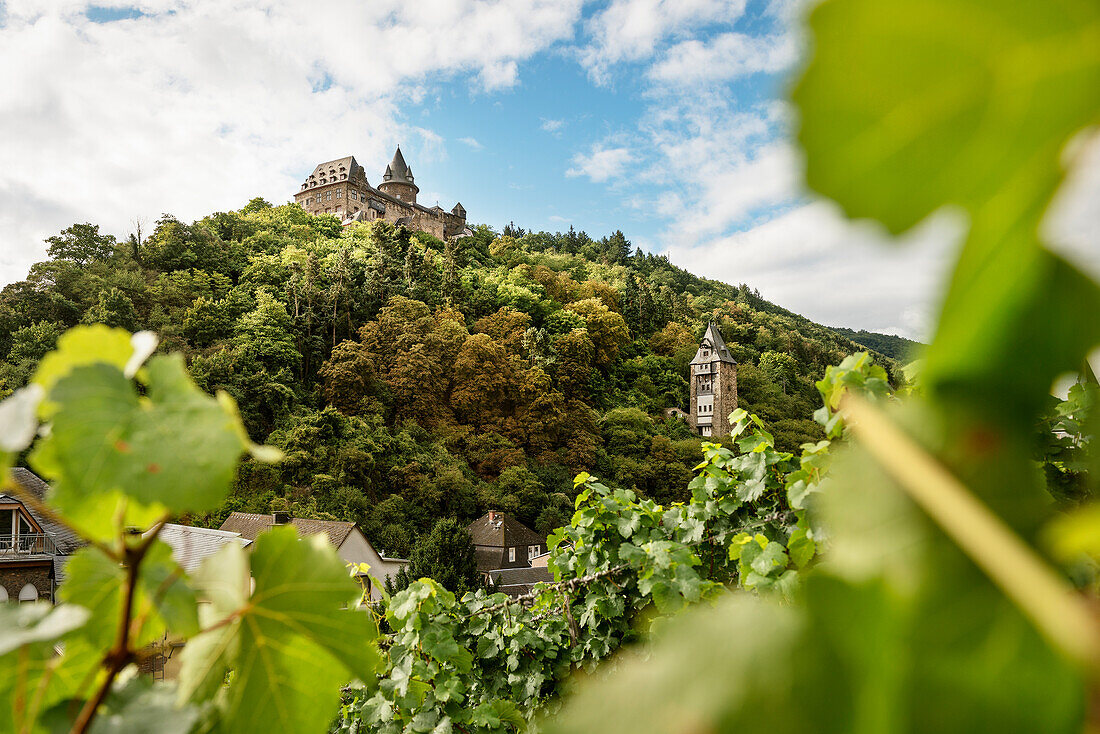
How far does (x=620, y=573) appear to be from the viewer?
1.88m

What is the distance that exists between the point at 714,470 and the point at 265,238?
60.0 ft

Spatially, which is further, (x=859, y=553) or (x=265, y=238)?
(x=265, y=238)

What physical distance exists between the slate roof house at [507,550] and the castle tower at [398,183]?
676 inches

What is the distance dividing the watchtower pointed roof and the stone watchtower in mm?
14887

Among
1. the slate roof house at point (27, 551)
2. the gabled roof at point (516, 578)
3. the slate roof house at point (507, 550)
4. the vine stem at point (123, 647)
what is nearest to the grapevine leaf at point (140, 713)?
the vine stem at point (123, 647)

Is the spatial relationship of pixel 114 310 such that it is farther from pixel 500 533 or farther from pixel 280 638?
pixel 280 638

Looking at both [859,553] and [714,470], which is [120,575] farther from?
[714,470]

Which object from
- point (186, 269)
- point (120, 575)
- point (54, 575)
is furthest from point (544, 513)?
point (120, 575)

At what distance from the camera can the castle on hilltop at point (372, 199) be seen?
78.7 ft

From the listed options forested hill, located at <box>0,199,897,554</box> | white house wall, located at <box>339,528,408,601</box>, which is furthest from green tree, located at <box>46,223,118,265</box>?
white house wall, located at <box>339,528,408,601</box>

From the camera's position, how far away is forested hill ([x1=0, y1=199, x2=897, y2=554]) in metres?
12.2

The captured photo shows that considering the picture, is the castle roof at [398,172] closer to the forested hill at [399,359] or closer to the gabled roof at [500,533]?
the forested hill at [399,359]

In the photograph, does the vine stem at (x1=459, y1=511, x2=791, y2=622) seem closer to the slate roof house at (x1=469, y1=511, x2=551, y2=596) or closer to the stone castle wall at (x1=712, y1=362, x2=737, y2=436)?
the slate roof house at (x1=469, y1=511, x2=551, y2=596)

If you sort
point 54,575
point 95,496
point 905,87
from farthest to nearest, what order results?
point 54,575, point 95,496, point 905,87
